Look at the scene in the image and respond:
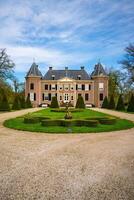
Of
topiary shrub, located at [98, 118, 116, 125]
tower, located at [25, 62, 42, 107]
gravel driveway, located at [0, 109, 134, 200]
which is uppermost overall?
tower, located at [25, 62, 42, 107]

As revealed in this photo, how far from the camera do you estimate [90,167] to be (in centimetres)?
585

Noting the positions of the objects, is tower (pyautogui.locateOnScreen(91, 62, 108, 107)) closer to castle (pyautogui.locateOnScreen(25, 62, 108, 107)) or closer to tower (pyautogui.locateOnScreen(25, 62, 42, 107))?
castle (pyautogui.locateOnScreen(25, 62, 108, 107))

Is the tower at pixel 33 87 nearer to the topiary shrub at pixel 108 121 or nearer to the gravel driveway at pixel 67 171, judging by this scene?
the topiary shrub at pixel 108 121

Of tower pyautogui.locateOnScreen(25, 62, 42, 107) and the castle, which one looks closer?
tower pyautogui.locateOnScreen(25, 62, 42, 107)

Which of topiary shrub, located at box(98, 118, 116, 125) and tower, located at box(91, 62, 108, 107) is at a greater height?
tower, located at box(91, 62, 108, 107)

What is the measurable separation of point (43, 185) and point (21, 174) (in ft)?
2.72

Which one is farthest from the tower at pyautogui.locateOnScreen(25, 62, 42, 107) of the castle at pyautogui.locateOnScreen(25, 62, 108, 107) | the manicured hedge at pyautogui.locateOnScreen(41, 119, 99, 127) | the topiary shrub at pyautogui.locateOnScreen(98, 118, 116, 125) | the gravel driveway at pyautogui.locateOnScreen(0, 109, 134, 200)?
Result: the gravel driveway at pyautogui.locateOnScreen(0, 109, 134, 200)

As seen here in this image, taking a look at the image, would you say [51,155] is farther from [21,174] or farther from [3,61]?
[3,61]

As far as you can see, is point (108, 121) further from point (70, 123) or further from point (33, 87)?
point (33, 87)

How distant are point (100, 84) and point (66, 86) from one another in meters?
7.65

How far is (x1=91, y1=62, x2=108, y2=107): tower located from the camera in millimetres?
54812

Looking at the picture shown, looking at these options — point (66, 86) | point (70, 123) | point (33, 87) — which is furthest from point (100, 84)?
point (70, 123)

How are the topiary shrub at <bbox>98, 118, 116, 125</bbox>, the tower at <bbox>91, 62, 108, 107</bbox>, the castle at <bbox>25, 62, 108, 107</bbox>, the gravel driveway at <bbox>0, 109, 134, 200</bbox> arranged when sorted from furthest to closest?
the castle at <bbox>25, 62, 108, 107</bbox>, the tower at <bbox>91, 62, 108, 107</bbox>, the topiary shrub at <bbox>98, 118, 116, 125</bbox>, the gravel driveway at <bbox>0, 109, 134, 200</bbox>

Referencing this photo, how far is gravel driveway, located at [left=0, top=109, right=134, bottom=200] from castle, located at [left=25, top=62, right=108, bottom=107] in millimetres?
46719
